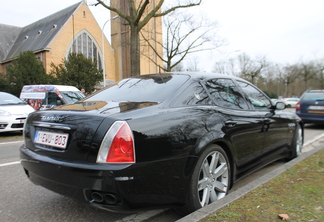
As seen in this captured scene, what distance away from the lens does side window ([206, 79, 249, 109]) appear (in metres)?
3.17

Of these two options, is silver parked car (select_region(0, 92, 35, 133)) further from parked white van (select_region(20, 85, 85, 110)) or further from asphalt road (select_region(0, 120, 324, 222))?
asphalt road (select_region(0, 120, 324, 222))

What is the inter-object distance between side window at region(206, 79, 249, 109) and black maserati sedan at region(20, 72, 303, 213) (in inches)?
0.7

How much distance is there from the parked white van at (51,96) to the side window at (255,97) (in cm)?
957

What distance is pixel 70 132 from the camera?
226 centimetres

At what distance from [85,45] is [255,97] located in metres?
39.5

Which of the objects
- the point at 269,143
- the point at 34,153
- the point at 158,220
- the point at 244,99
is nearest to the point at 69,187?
the point at 34,153

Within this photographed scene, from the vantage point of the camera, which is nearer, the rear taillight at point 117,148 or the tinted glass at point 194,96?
the rear taillight at point 117,148

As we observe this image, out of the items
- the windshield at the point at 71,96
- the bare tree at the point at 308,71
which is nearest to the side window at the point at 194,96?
the windshield at the point at 71,96

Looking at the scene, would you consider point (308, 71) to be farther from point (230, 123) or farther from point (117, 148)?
point (117, 148)

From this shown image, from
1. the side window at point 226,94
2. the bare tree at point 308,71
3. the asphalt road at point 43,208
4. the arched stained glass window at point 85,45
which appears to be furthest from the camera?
the bare tree at point 308,71

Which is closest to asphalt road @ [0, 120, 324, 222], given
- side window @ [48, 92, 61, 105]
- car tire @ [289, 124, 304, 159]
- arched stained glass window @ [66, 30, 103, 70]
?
car tire @ [289, 124, 304, 159]

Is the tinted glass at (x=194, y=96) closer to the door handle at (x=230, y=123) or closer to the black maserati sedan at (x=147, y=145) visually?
the black maserati sedan at (x=147, y=145)

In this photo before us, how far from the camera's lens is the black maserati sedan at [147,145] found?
2.07 metres

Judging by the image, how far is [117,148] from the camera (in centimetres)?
206
